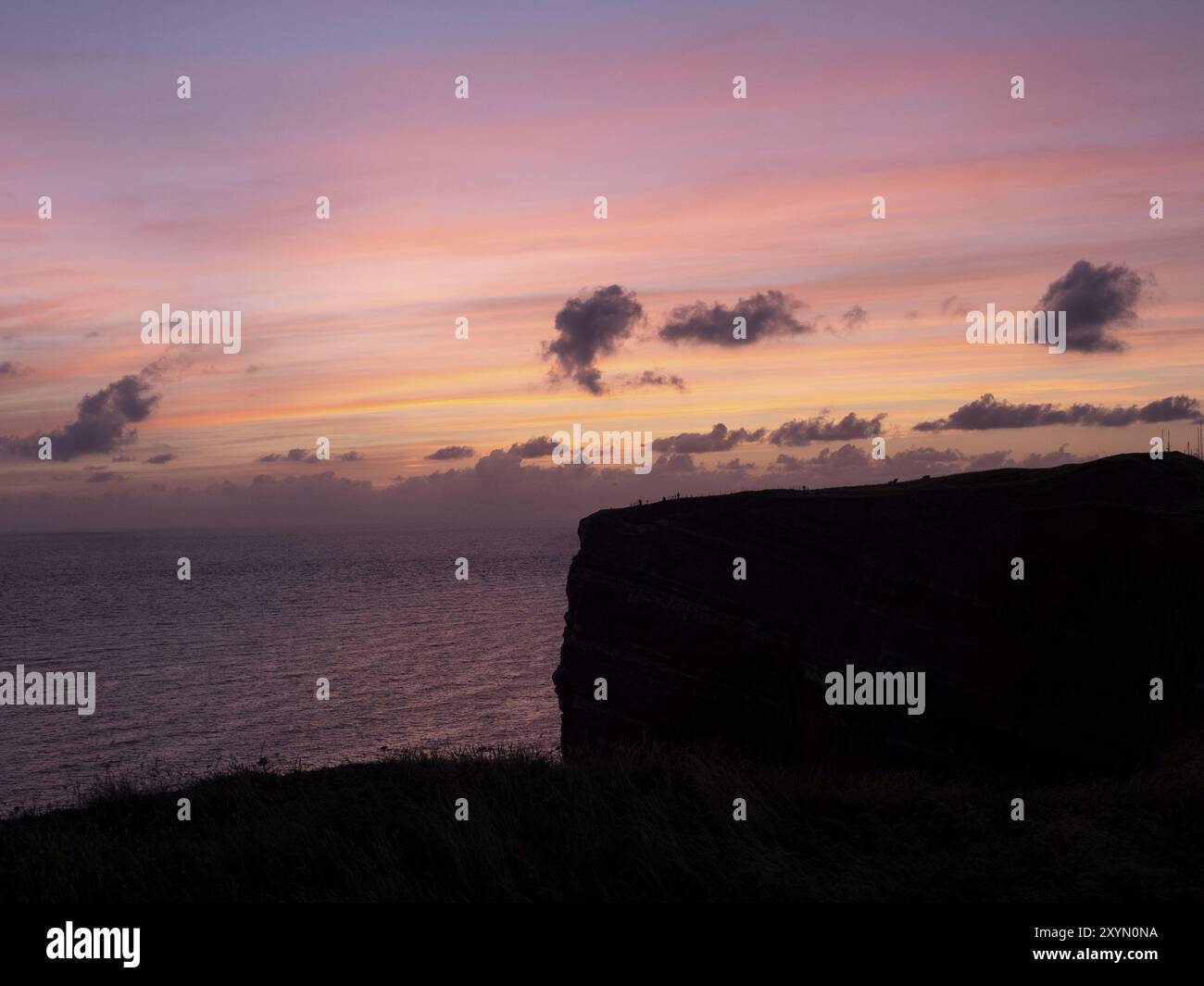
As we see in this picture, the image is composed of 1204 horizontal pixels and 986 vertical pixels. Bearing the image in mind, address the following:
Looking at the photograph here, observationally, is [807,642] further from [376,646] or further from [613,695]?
[376,646]

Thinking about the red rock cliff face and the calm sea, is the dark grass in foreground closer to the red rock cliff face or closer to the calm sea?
the red rock cliff face

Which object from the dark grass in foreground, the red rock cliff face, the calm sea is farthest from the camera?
the calm sea

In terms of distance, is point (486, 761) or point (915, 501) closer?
point (486, 761)

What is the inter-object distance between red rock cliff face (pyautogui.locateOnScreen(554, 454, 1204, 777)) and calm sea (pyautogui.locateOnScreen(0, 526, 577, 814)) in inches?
558

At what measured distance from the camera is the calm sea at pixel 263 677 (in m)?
56.9

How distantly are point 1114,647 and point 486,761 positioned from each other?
35.3 metres

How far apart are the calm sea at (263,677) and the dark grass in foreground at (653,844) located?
28.5 meters

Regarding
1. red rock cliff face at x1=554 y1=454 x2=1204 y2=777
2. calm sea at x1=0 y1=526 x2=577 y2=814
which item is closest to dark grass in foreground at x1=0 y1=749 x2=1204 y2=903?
red rock cliff face at x1=554 y1=454 x2=1204 y2=777

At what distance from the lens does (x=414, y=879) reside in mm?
9758

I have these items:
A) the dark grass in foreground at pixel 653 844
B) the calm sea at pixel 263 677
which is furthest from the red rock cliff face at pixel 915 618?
the dark grass in foreground at pixel 653 844

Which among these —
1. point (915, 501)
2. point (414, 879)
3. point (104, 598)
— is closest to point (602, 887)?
point (414, 879)

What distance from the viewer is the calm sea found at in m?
56.9

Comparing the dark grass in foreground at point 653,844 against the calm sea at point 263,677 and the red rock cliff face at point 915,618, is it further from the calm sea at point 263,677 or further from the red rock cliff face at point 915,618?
the calm sea at point 263,677

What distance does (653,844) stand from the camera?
10023mm
